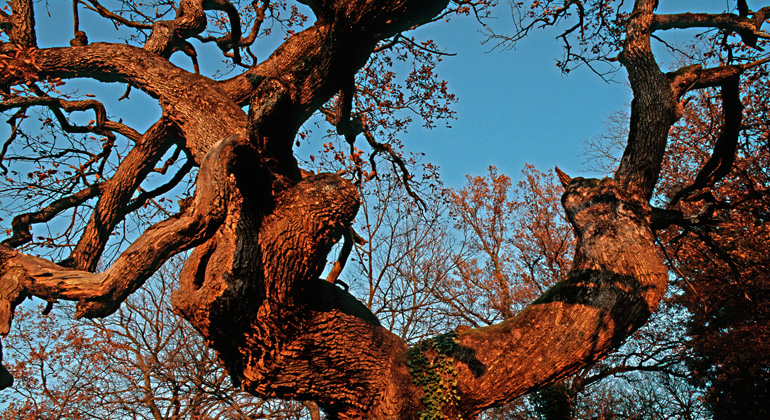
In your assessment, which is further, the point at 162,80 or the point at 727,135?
the point at 727,135

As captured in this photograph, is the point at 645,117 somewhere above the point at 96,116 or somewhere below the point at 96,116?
below

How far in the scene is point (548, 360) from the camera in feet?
11.8

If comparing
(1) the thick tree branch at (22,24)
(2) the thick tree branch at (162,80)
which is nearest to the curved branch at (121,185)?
(2) the thick tree branch at (162,80)

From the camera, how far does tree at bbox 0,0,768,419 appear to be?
3410mm

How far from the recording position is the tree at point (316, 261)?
3.41m

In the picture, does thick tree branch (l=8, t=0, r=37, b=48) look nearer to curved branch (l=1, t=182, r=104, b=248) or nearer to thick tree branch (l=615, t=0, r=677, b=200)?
curved branch (l=1, t=182, r=104, b=248)

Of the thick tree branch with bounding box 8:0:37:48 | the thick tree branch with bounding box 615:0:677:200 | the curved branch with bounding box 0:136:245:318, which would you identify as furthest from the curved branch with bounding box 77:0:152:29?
the thick tree branch with bounding box 615:0:677:200

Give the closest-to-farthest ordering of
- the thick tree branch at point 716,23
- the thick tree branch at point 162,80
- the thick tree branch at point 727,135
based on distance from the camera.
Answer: the thick tree branch at point 162,80 < the thick tree branch at point 727,135 < the thick tree branch at point 716,23

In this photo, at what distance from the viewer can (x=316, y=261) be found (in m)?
3.58

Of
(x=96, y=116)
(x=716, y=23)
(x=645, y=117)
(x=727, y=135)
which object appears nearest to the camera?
(x=645, y=117)

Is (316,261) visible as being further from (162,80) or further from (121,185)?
(121,185)

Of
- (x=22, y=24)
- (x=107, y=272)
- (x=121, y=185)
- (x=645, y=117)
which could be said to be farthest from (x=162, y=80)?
(x=645, y=117)

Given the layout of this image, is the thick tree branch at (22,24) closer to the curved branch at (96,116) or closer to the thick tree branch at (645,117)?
the curved branch at (96,116)

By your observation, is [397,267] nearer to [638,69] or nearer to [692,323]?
[692,323]
